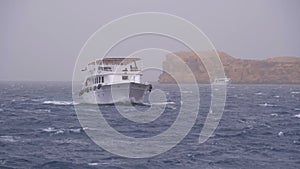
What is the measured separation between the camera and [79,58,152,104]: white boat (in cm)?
4722

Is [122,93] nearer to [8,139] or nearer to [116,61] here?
[116,61]

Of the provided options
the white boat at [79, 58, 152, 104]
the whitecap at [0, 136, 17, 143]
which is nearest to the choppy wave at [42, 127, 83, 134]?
the whitecap at [0, 136, 17, 143]

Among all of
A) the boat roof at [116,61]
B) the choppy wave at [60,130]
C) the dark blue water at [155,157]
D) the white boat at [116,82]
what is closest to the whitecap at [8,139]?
the dark blue water at [155,157]

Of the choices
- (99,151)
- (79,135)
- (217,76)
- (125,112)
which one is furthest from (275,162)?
(217,76)

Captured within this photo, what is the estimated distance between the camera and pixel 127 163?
61.7 ft

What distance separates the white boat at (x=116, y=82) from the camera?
47219 millimetres

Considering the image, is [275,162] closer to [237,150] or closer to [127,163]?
[237,150]

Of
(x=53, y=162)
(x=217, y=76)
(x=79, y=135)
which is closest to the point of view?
(x=53, y=162)

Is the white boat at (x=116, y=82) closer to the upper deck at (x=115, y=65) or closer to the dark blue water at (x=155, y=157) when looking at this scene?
the upper deck at (x=115, y=65)

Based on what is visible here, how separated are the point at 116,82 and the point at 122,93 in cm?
141

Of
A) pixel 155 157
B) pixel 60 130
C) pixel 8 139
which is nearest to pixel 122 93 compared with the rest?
pixel 60 130

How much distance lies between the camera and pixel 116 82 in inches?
1871

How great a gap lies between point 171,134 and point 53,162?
442 inches

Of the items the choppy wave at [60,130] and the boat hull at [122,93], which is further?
the boat hull at [122,93]
